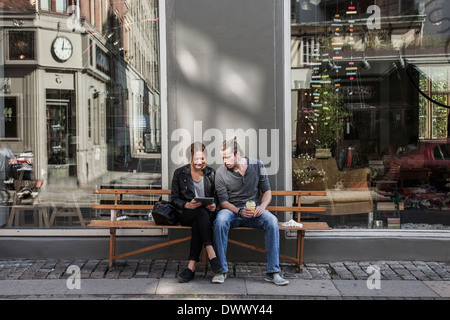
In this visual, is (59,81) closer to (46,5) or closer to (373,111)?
(46,5)

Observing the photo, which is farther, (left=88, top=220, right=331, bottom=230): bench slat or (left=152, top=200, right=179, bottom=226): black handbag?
(left=88, top=220, right=331, bottom=230): bench slat

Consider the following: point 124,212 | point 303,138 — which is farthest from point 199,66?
point 124,212

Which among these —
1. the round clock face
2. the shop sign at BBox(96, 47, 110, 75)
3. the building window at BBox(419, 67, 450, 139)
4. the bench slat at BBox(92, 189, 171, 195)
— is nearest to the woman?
the bench slat at BBox(92, 189, 171, 195)

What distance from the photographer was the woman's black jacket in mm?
5441

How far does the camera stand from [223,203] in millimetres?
5410

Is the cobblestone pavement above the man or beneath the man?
beneath

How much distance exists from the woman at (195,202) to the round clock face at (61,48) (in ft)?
8.14

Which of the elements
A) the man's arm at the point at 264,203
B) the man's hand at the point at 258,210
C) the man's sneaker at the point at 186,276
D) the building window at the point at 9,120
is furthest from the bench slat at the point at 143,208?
→ the building window at the point at 9,120

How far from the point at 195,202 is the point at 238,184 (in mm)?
536

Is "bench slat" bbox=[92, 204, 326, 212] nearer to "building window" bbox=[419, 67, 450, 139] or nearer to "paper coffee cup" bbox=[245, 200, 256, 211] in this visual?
"paper coffee cup" bbox=[245, 200, 256, 211]

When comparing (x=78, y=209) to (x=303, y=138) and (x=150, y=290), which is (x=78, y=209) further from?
(x=303, y=138)

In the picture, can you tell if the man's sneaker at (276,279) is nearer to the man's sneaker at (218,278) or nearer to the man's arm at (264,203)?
the man's sneaker at (218,278)

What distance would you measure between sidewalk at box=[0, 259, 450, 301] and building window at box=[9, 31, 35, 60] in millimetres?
2674
